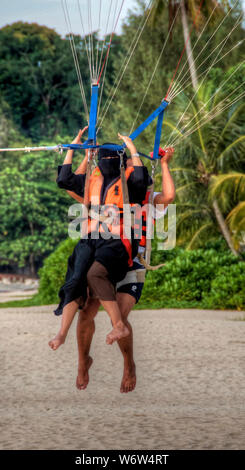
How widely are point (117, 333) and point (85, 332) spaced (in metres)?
0.72

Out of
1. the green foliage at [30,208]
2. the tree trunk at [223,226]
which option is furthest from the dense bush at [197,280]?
the green foliage at [30,208]

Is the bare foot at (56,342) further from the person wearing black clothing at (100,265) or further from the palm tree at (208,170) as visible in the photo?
the palm tree at (208,170)

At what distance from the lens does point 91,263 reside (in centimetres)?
445

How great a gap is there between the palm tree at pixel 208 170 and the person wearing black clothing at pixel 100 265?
13.8m

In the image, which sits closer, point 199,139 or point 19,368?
point 19,368

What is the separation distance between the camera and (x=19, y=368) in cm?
884

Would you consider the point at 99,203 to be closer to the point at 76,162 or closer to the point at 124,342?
the point at 124,342

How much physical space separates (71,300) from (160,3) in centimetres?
2245

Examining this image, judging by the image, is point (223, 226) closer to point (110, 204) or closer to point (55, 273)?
Answer: point (55, 273)

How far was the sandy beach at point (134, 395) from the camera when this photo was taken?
5.07m

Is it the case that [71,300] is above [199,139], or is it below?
below

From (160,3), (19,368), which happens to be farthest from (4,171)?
(19,368)

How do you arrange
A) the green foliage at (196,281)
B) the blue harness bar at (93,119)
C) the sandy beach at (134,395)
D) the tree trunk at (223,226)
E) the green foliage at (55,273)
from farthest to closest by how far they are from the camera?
the green foliage at (55,273) → the tree trunk at (223,226) → the green foliage at (196,281) → the sandy beach at (134,395) → the blue harness bar at (93,119)

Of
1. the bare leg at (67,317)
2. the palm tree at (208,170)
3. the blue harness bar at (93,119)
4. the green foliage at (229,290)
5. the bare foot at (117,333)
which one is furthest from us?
the palm tree at (208,170)
